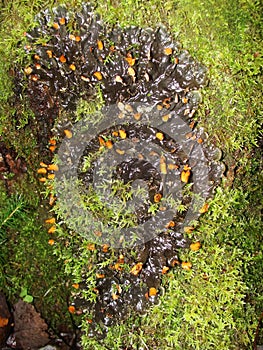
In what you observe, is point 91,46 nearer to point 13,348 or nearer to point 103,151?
point 103,151

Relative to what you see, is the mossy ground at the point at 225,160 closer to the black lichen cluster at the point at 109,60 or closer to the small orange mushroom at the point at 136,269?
the black lichen cluster at the point at 109,60

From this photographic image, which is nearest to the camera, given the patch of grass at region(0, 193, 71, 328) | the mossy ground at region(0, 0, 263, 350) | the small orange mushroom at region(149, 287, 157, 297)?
the mossy ground at region(0, 0, 263, 350)

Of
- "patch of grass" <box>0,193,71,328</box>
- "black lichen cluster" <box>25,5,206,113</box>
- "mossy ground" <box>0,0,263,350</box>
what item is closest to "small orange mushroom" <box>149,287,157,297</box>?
"mossy ground" <box>0,0,263,350</box>

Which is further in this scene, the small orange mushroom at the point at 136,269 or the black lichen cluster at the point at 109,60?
the small orange mushroom at the point at 136,269

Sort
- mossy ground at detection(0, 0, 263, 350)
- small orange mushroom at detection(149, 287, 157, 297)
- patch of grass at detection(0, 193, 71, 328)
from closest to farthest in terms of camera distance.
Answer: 1. mossy ground at detection(0, 0, 263, 350)
2. small orange mushroom at detection(149, 287, 157, 297)
3. patch of grass at detection(0, 193, 71, 328)

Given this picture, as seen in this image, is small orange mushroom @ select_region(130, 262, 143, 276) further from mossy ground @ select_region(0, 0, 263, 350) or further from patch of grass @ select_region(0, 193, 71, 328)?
patch of grass @ select_region(0, 193, 71, 328)

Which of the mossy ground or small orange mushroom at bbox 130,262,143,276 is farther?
small orange mushroom at bbox 130,262,143,276

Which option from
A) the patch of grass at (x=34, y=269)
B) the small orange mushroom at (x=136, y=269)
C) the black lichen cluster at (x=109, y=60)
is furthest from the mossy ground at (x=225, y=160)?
the patch of grass at (x=34, y=269)

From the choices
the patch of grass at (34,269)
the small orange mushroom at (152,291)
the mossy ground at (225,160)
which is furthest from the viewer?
the patch of grass at (34,269)

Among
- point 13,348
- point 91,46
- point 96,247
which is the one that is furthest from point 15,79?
point 13,348
